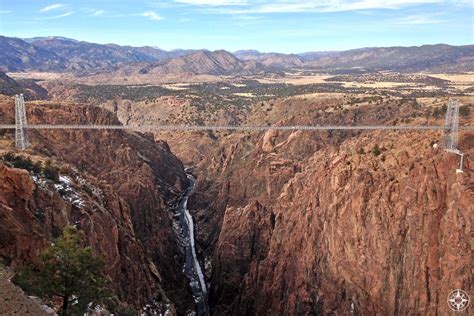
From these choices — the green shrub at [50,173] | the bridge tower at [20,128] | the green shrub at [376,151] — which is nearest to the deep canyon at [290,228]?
the green shrub at [376,151]

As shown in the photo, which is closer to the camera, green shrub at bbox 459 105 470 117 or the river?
green shrub at bbox 459 105 470 117

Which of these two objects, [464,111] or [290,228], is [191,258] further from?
[464,111]

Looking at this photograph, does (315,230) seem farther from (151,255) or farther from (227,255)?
(151,255)

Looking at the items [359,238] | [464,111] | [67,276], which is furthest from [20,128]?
[464,111]

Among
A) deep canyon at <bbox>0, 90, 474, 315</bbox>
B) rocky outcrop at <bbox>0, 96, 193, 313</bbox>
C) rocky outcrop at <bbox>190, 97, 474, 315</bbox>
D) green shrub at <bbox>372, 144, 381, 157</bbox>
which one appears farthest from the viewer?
green shrub at <bbox>372, 144, 381, 157</bbox>

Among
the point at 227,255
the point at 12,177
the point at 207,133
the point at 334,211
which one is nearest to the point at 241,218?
the point at 227,255

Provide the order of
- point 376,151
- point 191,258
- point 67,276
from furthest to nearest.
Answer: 1. point 191,258
2. point 376,151
3. point 67,276

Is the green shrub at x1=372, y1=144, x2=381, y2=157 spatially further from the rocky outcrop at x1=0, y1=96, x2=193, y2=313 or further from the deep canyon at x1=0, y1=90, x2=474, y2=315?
the rocky outcrop at x1=0, y1=96, x2=193, y2=313

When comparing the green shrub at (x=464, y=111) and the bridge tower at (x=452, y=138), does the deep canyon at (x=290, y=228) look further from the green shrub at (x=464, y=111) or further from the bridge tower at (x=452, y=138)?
the green shrub at (x=464, y=111)

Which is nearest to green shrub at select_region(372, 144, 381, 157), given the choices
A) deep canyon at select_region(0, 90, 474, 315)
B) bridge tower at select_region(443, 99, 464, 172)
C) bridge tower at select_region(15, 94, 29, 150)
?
deep canyon at select_region(0, 90, 474, 315)
